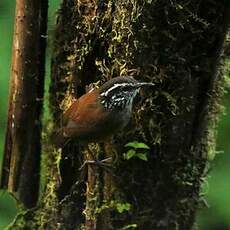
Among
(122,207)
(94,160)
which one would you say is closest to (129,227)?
(122,207)

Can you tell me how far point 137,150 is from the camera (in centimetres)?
265

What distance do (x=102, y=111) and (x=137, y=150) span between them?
194 mm

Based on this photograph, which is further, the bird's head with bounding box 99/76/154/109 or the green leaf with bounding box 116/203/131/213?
the green leaf with bounding box 116/203/131/213

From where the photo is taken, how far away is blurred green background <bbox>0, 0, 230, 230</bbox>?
13.3ft

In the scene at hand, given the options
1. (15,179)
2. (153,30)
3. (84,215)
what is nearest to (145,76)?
(153,30)

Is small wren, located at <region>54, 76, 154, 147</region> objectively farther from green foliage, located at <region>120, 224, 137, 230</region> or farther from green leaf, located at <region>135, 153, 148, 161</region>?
green foliage, located at <region>120, 224, 137, 230</region>

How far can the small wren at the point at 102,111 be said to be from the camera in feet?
8.41

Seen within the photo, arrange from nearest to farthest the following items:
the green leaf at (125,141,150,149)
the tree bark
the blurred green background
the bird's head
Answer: the bird's head, the green leaf at (125,141,150,149), the tree bark, the blurred green background

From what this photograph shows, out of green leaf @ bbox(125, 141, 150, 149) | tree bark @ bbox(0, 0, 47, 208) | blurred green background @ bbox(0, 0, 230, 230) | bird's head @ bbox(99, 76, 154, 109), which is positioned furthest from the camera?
blurred green background @ bbox(0, 0, 230, 230)

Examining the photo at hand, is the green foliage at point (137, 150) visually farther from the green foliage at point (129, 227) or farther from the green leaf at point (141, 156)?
the green foliage at point (129, 227)

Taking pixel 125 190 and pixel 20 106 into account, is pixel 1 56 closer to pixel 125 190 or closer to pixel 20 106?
pixel 20 106

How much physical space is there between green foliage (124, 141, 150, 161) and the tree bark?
1.82 feet

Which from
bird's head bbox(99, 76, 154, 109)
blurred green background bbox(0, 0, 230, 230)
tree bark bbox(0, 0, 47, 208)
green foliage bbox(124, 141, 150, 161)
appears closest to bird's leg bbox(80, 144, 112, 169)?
green foliage bbox(124, 141, 150, 161)

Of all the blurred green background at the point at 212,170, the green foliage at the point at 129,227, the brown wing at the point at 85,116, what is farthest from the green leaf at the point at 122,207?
the blurred green background at the point at 212,170
